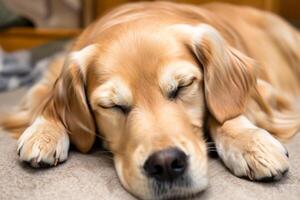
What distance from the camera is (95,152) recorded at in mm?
1479

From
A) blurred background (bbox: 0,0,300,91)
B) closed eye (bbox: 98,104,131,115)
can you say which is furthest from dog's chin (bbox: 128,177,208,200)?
blurred background (bbox: 0,0,300,91)

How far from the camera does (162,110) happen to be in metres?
1.25

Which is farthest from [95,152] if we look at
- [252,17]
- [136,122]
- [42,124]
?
[252,17]

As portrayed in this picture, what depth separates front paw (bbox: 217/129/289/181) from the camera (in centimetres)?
118

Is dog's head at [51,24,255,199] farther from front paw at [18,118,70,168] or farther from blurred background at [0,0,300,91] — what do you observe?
blurred background at [0,0,300,91]

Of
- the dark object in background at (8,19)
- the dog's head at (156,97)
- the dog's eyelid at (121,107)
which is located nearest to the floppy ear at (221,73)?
the dog's head at (156,97)

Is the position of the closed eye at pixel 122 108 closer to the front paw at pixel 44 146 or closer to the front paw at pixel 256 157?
the front paw at pixel 44 146

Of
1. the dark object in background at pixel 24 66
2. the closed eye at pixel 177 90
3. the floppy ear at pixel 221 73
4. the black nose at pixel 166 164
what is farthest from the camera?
the dark object in background at pixel 24 66

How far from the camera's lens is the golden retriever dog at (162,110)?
1150 mm

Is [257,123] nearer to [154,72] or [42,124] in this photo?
[154,72]

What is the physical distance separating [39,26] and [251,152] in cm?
296

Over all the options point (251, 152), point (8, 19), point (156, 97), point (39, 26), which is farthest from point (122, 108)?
point (39, 26)

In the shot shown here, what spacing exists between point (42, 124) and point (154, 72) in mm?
395

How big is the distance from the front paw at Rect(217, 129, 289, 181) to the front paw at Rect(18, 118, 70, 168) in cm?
45
